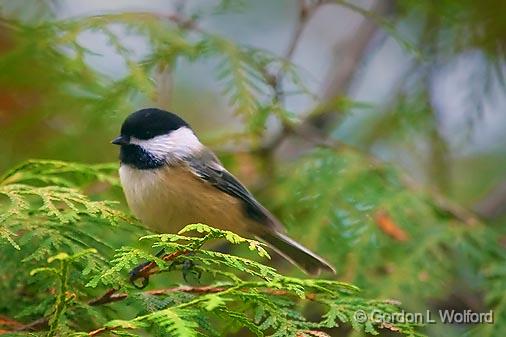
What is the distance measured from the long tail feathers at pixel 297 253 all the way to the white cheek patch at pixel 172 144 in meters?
0.34

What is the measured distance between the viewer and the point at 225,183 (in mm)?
2418

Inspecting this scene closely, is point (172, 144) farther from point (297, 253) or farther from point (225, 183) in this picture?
point (297, 253)

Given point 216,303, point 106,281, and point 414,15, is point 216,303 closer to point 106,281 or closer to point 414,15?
point 106,281

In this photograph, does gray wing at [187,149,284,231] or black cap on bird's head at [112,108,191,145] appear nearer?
black cap on bird's head at [112,108,191,145]

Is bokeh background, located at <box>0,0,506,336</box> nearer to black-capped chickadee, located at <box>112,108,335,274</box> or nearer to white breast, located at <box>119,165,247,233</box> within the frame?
black-capped chickadee, located at <box>112,108,335,274</box>

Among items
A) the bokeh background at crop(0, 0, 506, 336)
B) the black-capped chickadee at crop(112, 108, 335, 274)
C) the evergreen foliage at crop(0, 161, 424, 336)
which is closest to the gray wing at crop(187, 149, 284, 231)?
the black-capped chickadee at crop(112, 108, 335, 274)

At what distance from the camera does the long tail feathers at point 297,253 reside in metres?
2.18

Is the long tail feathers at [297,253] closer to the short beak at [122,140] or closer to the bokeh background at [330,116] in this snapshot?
the bokeh background at [330,116]

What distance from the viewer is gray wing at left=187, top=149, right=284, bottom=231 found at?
93.2 inches

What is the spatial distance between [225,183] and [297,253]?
12.9 inches

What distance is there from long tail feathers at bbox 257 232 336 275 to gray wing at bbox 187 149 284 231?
42 millimetres

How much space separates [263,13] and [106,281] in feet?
11.8

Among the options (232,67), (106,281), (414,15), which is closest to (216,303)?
(106,281)

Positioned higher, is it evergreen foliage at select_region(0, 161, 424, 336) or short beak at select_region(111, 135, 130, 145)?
short beak at select_region(111, 135, 130, 145)
